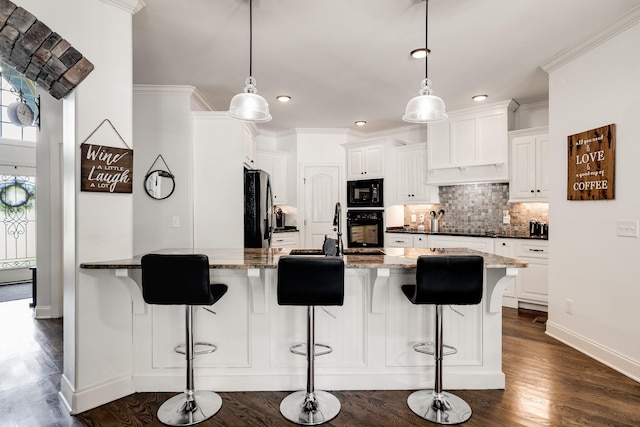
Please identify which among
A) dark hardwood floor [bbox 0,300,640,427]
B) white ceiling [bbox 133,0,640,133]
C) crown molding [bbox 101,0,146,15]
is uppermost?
white ceiling [bbox 133,0,640,133]

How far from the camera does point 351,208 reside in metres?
5.73

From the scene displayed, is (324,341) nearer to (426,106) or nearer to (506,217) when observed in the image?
(426,106)

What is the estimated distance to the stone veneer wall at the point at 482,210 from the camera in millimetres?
4555

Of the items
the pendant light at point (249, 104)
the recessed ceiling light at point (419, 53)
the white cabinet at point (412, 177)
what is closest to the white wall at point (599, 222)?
the recessed ceiling light at point (419, 53)

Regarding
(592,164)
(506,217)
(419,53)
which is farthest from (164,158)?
(506,217)

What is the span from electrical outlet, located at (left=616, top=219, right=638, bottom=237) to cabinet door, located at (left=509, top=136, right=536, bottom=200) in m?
1.63

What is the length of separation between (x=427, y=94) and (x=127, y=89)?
2.01 m

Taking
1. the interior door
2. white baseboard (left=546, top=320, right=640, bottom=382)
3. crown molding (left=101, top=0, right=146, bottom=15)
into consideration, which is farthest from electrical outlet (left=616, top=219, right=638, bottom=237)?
crown molding (left=101, top=0, right=146, bottom=15)

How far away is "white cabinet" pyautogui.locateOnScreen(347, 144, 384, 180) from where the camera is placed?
548 centimetres

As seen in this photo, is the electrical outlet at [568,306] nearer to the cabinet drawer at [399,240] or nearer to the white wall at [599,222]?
the white wall at [599,222]

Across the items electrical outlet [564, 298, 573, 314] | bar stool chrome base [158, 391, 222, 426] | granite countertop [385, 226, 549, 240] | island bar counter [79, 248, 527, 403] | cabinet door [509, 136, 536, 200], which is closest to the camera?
bar stool chrome base [158, 391, 222, 426]

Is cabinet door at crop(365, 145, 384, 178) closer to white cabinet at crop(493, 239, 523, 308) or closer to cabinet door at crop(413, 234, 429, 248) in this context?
cabinet door at crop(413, 234, 429, 248)

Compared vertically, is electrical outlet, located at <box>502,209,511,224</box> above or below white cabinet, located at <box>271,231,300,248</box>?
above

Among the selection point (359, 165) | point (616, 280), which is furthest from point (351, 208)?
point (616, 280)
